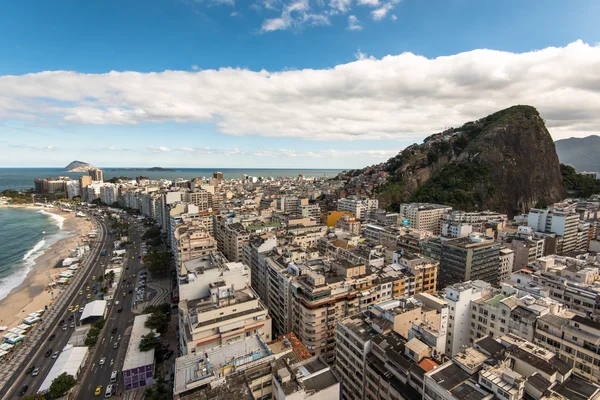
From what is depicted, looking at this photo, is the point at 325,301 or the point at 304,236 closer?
the point at 325,301

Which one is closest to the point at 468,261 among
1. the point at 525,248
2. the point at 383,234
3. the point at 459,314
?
the point at 525,248

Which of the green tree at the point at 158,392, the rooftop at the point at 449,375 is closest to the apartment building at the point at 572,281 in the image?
the rooftop at the point at 449,375

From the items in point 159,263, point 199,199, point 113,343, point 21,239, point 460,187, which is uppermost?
point 460,187

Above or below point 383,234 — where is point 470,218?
above

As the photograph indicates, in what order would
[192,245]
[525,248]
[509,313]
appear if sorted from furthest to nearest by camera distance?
[525,248], [192,245], [509,313]

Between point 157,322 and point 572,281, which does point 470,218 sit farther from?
point 157,322

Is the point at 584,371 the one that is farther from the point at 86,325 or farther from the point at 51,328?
the point at 51,328

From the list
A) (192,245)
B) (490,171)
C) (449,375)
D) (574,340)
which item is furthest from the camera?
(490,171)
